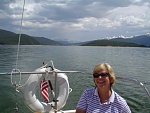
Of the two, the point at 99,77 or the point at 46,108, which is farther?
the point at 46,108

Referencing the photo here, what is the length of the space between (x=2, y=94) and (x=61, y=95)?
21.9 ft

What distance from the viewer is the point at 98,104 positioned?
8.57ft

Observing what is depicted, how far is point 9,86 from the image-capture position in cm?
1256

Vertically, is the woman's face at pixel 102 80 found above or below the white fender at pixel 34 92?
above

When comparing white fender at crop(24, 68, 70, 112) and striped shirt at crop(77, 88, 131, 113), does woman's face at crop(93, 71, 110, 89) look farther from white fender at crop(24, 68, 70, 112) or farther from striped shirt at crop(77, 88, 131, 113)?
white fender at crop(24, 68, 70, 112)

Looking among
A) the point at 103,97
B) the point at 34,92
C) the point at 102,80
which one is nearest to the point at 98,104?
the point at 103,97

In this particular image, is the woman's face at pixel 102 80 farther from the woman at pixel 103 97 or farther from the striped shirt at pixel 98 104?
the striped shirt at pixel 98 104

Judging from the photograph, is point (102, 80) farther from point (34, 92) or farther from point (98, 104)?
point (34, 92)

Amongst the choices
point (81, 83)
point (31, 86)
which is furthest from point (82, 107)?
point (81, 83)

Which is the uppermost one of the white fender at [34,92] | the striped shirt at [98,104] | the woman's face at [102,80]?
the woman's face at [102,80]

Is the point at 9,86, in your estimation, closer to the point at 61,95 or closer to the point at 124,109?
the point at 61,95

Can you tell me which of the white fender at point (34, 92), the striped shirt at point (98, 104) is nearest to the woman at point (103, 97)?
the striped shirt at point (98, 104)

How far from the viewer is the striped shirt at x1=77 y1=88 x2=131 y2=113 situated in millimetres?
2588

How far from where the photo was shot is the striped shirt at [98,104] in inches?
102
